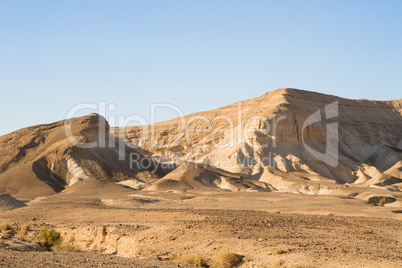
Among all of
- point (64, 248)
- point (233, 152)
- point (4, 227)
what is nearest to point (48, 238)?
point (64, 248)

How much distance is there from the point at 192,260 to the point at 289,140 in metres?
57.9

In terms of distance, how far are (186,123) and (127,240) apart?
76016 millimetres

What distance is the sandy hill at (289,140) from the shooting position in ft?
216

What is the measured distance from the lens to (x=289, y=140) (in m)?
72.9

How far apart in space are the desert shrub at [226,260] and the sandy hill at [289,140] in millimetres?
39758

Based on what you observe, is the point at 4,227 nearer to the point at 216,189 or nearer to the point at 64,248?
the point at 64,248

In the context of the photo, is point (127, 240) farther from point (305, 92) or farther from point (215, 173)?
point (305, 92)

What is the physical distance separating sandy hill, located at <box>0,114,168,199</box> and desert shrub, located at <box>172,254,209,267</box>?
37.1 meters

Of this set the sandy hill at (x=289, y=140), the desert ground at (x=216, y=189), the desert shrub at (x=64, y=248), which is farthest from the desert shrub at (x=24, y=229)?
the sandy hill at (x=289, y=140)

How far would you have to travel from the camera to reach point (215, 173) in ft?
207

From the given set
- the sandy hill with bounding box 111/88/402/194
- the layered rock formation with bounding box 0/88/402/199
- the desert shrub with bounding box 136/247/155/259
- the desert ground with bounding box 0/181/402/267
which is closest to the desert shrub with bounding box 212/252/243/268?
the desert ground with bounding box 0/181/402/267

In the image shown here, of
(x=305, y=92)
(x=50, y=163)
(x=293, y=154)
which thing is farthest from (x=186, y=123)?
(x=50, y=163)

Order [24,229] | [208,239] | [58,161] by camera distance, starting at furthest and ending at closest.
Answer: [58,161], [24,229], [208,239]

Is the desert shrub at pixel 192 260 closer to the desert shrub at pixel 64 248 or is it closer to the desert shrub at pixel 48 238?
the desert shrub at pixel 64 248
